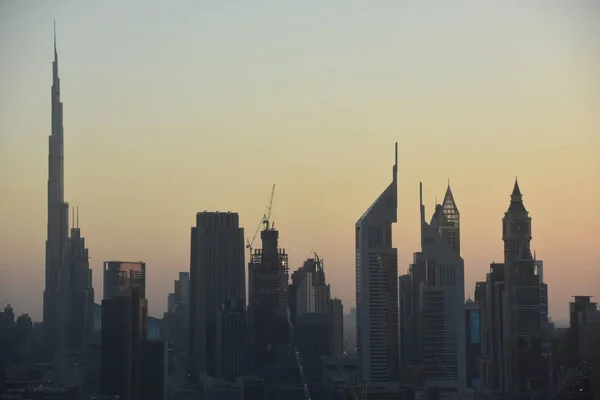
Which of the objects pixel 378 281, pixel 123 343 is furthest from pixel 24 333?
pixel 378 281

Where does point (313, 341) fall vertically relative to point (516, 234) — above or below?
below

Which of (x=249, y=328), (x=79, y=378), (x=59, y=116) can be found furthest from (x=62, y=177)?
(x=249, y=328)

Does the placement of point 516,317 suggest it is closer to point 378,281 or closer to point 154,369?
point 378,281

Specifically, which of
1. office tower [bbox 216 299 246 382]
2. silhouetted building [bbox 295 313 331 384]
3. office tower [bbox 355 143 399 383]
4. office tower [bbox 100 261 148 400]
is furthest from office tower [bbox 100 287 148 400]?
office tower [bbox 355 143 399 383]

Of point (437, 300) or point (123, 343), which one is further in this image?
point (437, 300)

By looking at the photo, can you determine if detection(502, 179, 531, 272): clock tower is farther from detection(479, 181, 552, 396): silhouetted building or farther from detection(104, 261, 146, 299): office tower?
detection(104, 261, 146, 299): office tower

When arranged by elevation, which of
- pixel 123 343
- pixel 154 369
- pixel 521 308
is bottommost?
pixel 154 369

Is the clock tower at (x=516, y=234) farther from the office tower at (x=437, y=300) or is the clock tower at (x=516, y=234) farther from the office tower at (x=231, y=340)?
the office tower at (x=231, y=340)
